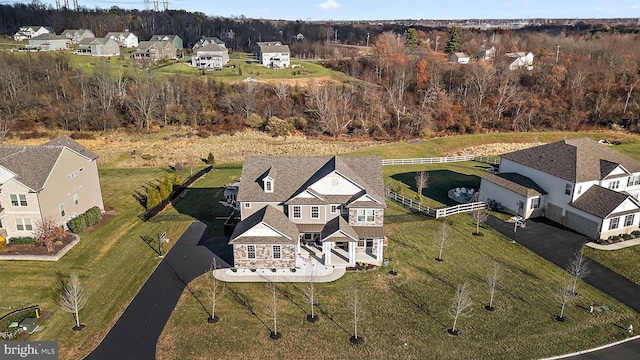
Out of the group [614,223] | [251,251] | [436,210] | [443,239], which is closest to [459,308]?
[443,239]

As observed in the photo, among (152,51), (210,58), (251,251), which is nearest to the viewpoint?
(251,251)

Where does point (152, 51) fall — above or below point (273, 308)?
above

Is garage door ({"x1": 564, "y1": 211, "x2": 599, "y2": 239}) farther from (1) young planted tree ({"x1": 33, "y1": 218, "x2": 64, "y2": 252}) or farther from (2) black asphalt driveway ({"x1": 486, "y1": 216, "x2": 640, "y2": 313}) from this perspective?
(1) young planted tree ({"x1": 33, "y1": 218, "x2": 64, "y2": 252})

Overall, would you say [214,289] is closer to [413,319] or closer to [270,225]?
[270,225]

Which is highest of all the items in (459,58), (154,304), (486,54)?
(486,54)

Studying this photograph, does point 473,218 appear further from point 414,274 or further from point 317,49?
point 317,49

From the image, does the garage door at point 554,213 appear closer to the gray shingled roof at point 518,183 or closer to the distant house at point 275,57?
the gray shingled roof at point 518,183
